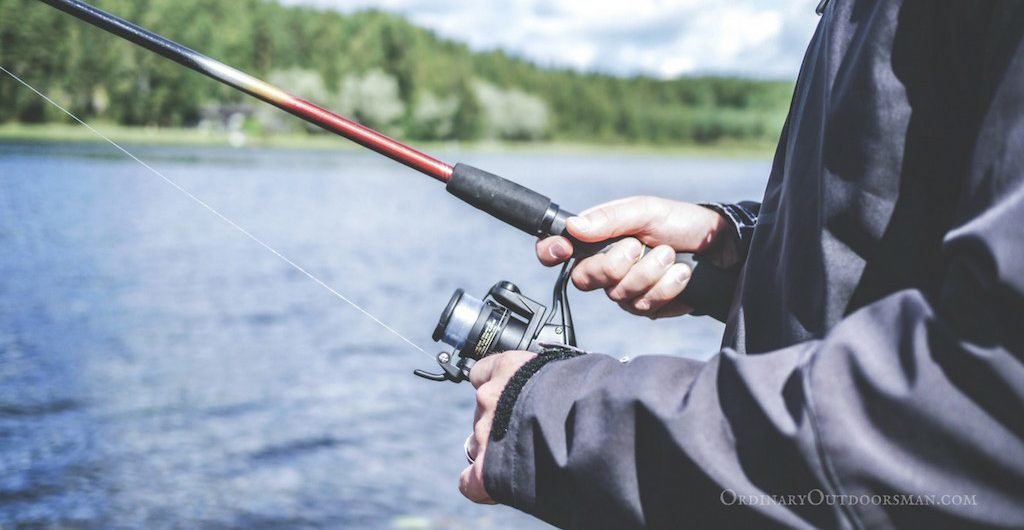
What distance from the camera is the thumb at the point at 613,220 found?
1.93 meters

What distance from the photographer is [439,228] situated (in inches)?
763

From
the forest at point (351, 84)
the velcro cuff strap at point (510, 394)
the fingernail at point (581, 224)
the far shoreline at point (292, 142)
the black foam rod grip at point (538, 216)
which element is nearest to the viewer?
the velcro cuff strap at point (510, 394)

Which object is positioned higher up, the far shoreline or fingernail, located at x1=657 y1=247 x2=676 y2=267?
fingernail, located at x1=657 y1=247 x2=676 y2=267

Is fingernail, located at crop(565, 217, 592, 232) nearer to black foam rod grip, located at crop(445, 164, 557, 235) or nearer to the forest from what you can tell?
black foam rod grip, located at crop(445, 164, 557, 235)

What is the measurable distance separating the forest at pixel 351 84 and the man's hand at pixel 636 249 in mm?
28540

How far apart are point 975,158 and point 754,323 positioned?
1.68ft

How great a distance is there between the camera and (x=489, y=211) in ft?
7.03

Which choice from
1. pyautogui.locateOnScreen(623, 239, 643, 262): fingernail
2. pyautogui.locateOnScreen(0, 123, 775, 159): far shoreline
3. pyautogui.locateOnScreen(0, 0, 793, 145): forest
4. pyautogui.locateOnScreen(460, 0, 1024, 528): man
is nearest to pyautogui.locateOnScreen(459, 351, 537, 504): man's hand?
pyautogui.locateOnScreen(460, 0, 1024, 528): man

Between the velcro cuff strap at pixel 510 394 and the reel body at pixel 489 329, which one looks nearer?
the velcro cuff strap at pixel 510 394

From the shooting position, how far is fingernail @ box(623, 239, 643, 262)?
197cm

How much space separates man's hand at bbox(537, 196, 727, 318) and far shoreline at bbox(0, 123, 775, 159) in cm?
326

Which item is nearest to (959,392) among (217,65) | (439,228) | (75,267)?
(217,65)

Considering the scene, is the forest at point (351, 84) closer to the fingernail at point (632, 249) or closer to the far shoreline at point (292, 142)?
the far shoreline at point (292, 142)

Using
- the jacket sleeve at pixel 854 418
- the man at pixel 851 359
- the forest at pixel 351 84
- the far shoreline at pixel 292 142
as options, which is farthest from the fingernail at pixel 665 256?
the forest at pixel 351 84
